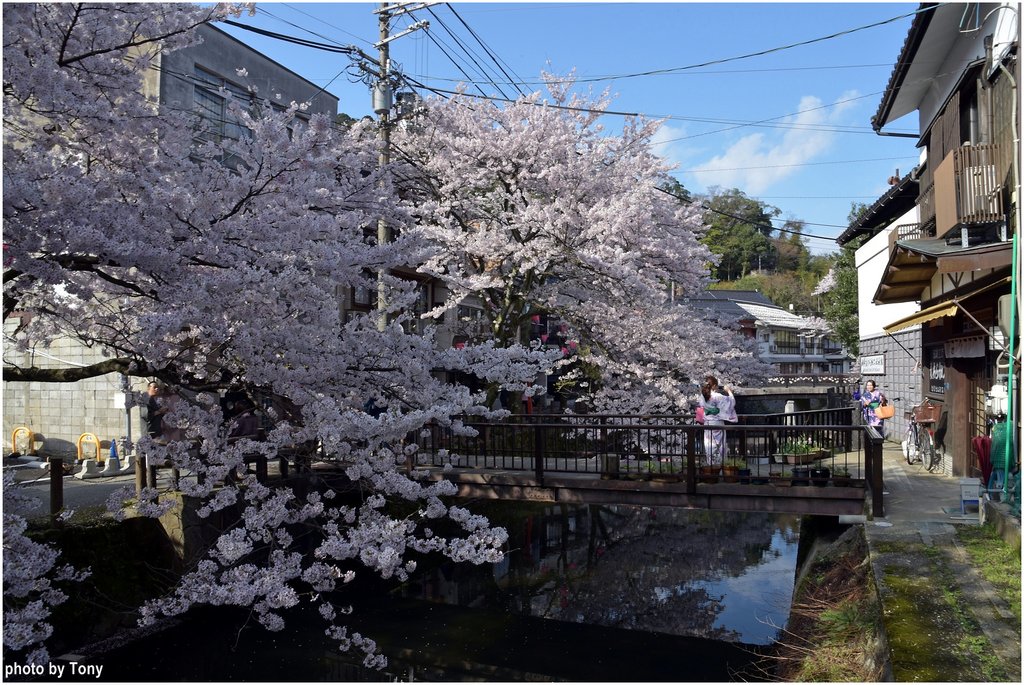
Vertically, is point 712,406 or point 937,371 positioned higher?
point 937,371

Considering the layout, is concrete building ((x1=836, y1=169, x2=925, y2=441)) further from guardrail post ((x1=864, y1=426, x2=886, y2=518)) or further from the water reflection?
guardrail post ((x1=864, y1=426, x2=886, y2=518))

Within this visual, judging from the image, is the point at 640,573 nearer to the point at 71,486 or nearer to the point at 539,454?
the point at 539,454

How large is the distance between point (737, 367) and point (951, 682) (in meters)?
16.8

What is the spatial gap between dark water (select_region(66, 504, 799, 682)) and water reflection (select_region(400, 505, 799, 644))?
0.04 metres

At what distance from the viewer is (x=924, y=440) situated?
1530 cm

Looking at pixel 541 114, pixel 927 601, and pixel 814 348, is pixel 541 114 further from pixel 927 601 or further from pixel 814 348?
pixel 814 348

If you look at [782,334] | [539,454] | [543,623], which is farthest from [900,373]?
[782,334]

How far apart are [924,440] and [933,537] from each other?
7081 mm

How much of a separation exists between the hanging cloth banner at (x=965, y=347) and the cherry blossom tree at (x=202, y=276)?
8.91 m

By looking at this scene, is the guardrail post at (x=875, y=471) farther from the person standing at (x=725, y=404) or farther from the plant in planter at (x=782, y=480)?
the person standing at (x=725, y=404)

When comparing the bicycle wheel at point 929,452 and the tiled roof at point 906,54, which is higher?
the tiled roof at point 906,54

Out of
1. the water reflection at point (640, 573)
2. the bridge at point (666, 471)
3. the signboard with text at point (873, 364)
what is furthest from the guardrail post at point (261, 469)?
the signboard with text at point (873, 364)

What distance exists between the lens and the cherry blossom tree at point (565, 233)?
51.3 ft

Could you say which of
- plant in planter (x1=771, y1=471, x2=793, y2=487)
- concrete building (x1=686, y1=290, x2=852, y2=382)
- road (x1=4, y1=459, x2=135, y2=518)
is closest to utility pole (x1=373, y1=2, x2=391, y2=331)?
road (x1=4, y1=459, x2=135, y2=518)
